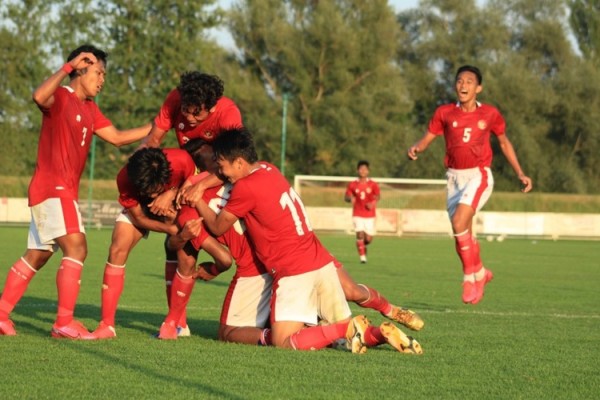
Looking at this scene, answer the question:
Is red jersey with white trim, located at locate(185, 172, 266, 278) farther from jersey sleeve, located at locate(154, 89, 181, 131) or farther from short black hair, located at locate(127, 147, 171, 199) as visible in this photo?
jersey sleeve, located at locate(154, 89, 181, 131)

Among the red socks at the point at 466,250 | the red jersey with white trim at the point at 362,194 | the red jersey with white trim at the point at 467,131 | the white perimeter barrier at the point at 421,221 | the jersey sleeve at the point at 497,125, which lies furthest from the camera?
the white perimeter barrier at the point at 421,221

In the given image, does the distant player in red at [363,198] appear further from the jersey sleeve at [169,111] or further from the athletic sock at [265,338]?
the athletic sock at [265,338]

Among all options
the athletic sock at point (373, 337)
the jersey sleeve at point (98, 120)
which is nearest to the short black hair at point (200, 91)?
the jersey sleeve at point (98, 120)

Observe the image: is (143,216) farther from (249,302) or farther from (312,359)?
(312,359)

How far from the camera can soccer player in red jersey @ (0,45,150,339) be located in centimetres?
803

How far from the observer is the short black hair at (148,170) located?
7574 mm

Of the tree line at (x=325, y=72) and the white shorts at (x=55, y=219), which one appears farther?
the tree line at (x=325, y=72)

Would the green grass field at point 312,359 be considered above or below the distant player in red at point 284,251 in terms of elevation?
below

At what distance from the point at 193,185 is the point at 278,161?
158 feet

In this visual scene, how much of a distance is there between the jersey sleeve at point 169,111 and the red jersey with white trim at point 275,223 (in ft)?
4.02

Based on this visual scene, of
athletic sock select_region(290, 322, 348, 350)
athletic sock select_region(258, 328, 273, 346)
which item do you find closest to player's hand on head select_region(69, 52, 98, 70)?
athletic sock select_region(258, 328, 273, 346)

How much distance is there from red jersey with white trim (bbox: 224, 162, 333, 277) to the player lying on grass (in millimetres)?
319

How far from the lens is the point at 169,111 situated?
871 cm

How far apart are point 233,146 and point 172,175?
0.66 metres
